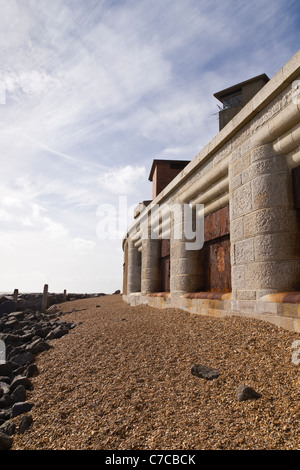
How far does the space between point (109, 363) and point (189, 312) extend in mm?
3272

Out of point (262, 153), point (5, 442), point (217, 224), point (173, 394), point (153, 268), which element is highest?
point (262, 153)

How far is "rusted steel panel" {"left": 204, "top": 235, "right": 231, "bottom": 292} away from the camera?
6843 mm

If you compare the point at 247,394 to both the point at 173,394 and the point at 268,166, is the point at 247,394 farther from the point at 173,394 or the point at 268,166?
the point at 268,166

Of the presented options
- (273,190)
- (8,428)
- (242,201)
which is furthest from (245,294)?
(8,428)

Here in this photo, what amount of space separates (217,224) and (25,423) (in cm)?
521

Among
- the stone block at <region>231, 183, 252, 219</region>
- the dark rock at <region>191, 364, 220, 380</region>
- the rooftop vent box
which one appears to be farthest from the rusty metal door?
the rooftop vent box

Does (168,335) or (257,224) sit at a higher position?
(257,224)

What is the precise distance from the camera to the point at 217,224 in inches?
282

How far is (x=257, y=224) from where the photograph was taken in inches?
Result: 198

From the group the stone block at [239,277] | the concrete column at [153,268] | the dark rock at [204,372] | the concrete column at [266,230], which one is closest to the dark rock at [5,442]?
the dark rock at [204,372]
